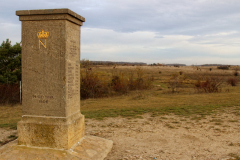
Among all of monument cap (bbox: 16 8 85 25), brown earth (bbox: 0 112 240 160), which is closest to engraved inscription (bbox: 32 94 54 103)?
monument cap (bbox: 16 8 85 25)

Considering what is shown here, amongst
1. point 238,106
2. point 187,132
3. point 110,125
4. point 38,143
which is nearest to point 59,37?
point 38,143

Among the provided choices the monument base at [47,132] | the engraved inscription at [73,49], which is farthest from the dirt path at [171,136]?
the engraved inscription at [73,49]

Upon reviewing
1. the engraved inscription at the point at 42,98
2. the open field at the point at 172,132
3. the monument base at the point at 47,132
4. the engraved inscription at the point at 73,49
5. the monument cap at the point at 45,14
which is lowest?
the open field at the point at 172,132

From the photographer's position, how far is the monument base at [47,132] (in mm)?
4145

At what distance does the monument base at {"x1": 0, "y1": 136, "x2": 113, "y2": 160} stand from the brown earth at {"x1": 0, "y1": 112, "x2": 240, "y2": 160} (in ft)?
1.18

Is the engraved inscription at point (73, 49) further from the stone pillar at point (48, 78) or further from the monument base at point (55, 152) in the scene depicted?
the monument base at point (55, 152)

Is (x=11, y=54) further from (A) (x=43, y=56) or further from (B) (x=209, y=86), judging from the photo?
(B) (x=209, y=86)

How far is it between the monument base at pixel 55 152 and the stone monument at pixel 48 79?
7 centimetres

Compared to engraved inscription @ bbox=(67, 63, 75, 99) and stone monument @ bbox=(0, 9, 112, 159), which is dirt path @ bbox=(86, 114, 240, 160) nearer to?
stone monument @ bbox=(0, 9, 112, 159)

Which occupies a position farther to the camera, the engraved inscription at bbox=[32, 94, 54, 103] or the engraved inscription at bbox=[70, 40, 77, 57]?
the engraved inscription at bbox=[70, 40, 77, 57]

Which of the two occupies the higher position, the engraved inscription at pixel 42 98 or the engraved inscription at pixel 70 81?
the engraved inscription at pixel 70 81

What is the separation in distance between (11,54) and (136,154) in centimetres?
1491

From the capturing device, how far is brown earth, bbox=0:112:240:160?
4.60 metres

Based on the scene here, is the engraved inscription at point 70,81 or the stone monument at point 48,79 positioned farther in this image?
the engraved inscription at point 70,81
